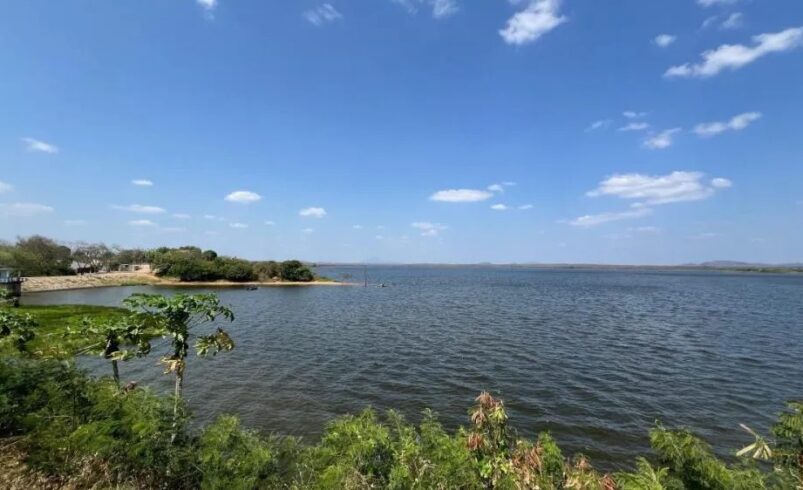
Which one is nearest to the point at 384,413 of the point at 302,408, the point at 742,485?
the point at 302,408

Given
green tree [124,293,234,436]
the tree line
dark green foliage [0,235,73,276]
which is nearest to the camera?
green tree [124,293,234,436]

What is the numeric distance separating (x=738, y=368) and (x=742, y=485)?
26360 mm

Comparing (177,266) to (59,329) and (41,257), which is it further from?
(59,329)

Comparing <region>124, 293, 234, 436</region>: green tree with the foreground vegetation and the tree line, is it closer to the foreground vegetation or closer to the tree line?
the foreground vegetation

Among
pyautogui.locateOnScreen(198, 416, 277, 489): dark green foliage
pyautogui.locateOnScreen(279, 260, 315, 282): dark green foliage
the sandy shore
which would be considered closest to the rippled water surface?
pyautogui.locateOnScreen(198, 416, 277, 489): dark green foliage

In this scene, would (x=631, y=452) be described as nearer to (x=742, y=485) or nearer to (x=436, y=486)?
(x=742, y=485)

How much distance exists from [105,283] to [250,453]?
381 ft

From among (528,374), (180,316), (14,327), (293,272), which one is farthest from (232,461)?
(293,272)

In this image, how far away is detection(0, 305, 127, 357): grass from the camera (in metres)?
15.5

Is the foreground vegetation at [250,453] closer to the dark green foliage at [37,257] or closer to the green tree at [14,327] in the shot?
the green tree at [14,327]

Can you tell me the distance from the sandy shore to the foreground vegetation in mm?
95560

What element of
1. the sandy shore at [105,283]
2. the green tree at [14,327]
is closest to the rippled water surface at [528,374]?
the green tree at [14,327]

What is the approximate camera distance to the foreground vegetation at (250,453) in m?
7.41

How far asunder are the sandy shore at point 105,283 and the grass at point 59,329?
47.7 meters
